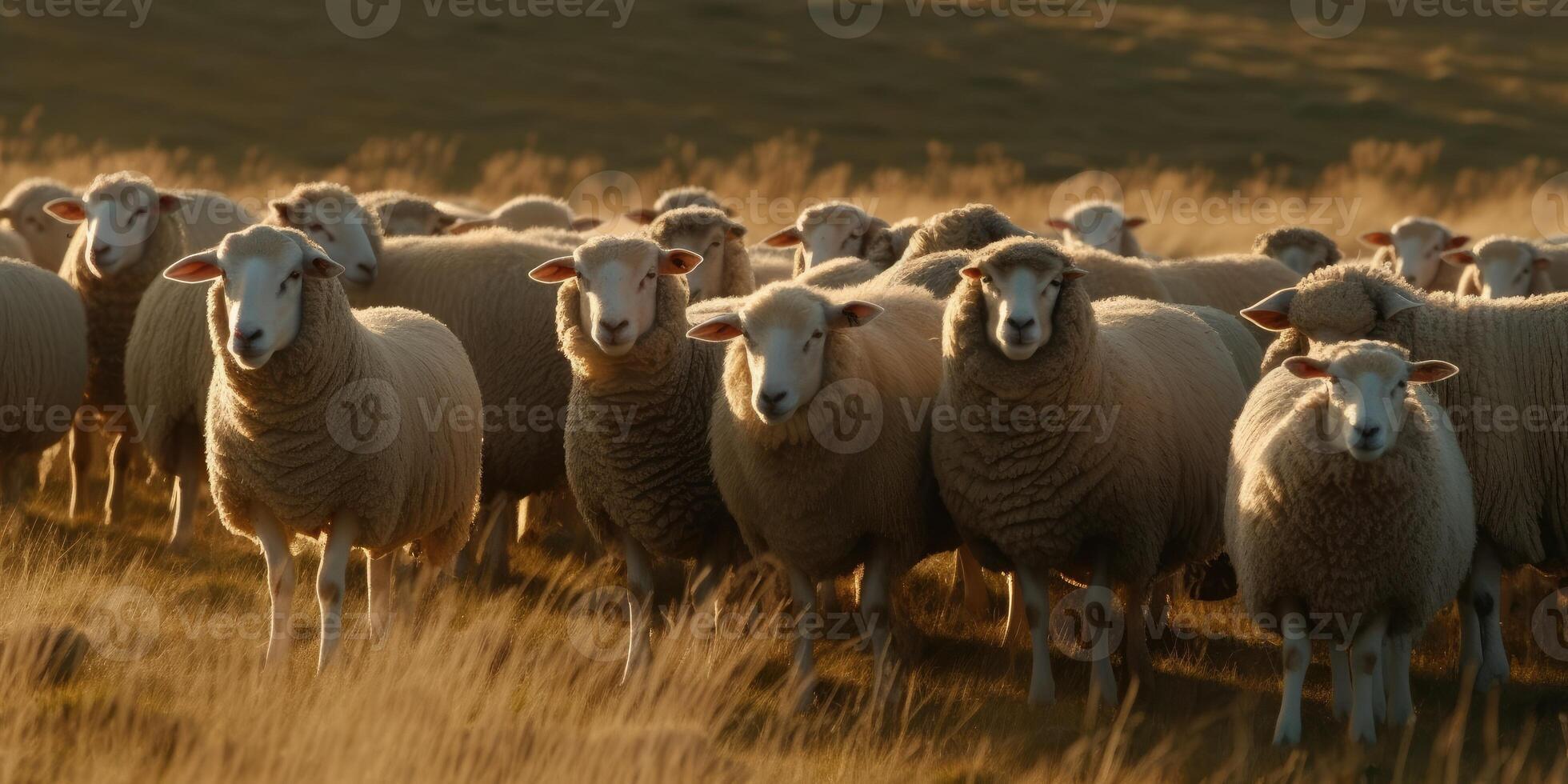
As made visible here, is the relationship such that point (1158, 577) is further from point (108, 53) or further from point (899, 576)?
point (108, 53)

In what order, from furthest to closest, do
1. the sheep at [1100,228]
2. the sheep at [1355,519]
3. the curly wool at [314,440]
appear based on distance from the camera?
the sheep at [1100,228]
the curly wool at [314,440]
the sheep at [1355,519]

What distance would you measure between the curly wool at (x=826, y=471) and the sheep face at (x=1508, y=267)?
428 centimetres

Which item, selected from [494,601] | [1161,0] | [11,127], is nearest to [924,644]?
[494,601]

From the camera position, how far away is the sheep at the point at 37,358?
26.7 ft

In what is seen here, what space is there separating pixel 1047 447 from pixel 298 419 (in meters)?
2.60

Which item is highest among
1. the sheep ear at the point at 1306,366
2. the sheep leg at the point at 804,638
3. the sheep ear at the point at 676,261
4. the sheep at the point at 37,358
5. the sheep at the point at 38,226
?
the sheep ear at the point at 676,261

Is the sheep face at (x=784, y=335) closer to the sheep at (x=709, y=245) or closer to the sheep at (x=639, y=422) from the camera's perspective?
the sheep at (x=639, y=422)

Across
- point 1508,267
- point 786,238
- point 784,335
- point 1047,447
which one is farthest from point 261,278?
point 1508,267

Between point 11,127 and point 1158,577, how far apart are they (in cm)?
2484

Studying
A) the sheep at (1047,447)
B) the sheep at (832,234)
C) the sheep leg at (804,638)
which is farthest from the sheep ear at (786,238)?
the sheep leg at (804,638)

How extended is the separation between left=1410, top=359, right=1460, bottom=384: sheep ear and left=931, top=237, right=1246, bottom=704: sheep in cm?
109

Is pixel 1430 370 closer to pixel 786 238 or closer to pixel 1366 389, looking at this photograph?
pixel 1366 389

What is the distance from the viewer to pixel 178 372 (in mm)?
7746

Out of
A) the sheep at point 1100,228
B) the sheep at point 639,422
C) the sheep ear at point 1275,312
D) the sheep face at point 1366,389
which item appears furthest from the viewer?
the sheep at point 1100,228
